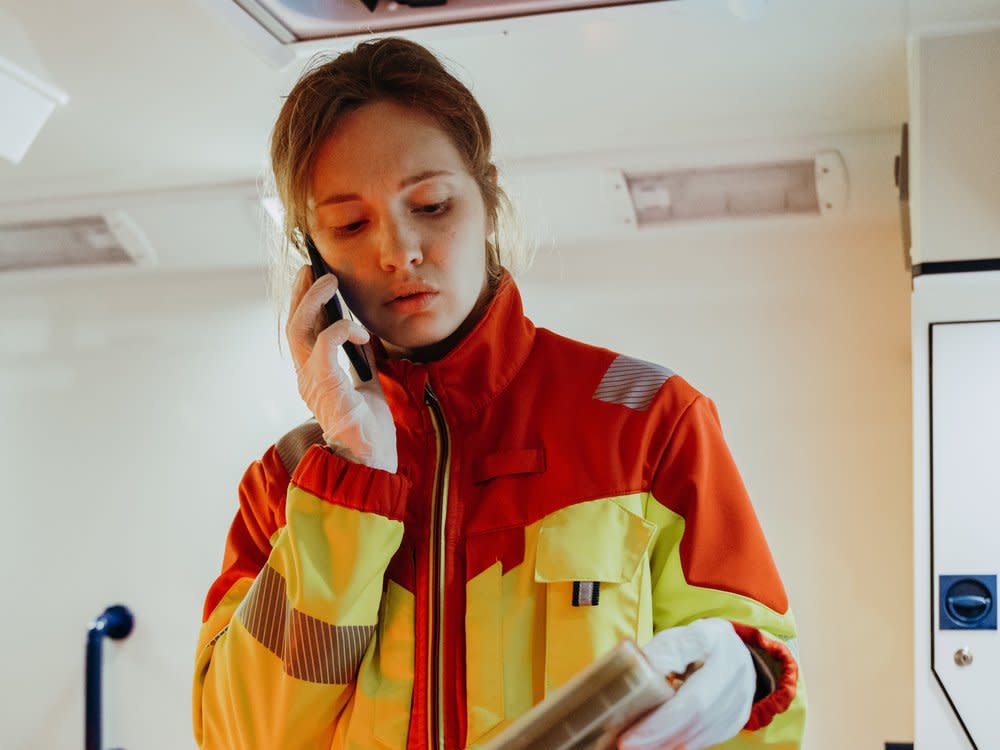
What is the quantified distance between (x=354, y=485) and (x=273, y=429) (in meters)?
2.43

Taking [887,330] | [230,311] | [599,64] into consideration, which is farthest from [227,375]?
[887,330]

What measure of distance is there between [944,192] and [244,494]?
1.79 m

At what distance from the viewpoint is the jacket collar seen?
4.18 ft

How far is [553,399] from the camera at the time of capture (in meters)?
1.28

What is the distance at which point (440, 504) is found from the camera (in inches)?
47.7

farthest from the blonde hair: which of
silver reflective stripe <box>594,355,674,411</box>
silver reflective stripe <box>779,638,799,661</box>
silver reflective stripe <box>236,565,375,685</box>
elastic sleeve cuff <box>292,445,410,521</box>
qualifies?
silver reflective stripe <box>779,638,799,661</box>

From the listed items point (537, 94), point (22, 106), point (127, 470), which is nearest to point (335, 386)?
point (537, 94)

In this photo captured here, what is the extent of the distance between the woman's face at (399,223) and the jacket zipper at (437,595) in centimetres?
15

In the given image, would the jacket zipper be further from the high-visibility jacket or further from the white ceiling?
A: the white ceiling

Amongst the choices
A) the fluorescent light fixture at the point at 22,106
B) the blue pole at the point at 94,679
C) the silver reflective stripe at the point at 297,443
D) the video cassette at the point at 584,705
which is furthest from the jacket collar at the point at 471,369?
the blue pole at the point at 94,679

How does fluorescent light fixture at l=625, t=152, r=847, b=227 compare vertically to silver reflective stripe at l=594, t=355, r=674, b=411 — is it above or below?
above

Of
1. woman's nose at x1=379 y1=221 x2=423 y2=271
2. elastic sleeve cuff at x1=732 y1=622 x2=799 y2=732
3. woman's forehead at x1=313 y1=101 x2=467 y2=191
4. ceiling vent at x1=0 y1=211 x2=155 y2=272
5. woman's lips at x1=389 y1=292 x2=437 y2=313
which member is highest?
ceiling vent at x1=0 y1=211 x2=155 y2=272

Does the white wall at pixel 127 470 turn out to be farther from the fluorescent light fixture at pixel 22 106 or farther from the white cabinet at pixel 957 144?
the white cabinet at pixel 957 144

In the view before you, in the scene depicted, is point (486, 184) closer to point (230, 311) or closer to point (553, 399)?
point (553, 399)
